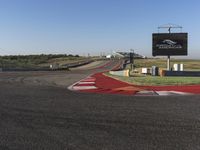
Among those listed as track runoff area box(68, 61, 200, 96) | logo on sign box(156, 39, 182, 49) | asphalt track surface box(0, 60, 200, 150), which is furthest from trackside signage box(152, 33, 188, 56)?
asphalt track surface box(0, 60, 200, 150)

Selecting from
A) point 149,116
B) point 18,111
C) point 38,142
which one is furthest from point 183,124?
A: point 18,111

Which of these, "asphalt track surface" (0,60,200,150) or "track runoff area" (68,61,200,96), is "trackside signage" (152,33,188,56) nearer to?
"track runoff area" (68,61,200,96)

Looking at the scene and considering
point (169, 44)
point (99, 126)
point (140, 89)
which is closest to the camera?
point (99, 126)

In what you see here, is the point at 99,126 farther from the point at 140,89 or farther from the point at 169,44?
the point at 169,44

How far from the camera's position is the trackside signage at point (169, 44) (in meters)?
46.3

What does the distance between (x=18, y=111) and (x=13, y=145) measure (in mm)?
4905

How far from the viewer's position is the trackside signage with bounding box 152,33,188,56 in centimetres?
4628

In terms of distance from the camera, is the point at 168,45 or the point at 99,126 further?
the point at 168,45

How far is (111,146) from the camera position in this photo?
24.1 feet

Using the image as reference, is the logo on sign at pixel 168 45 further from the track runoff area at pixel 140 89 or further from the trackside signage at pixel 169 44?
the track runoff area at pixel 140 89

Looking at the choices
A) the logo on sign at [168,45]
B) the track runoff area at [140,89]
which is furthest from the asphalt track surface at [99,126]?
the logo on sign at [168,45]

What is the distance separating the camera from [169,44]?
4628cm

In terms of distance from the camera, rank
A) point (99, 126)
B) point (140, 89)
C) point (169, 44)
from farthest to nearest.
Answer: point (169, 44) → point (140, 89) → point (99, 126)

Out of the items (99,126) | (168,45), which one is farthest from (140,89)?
(168,45)
